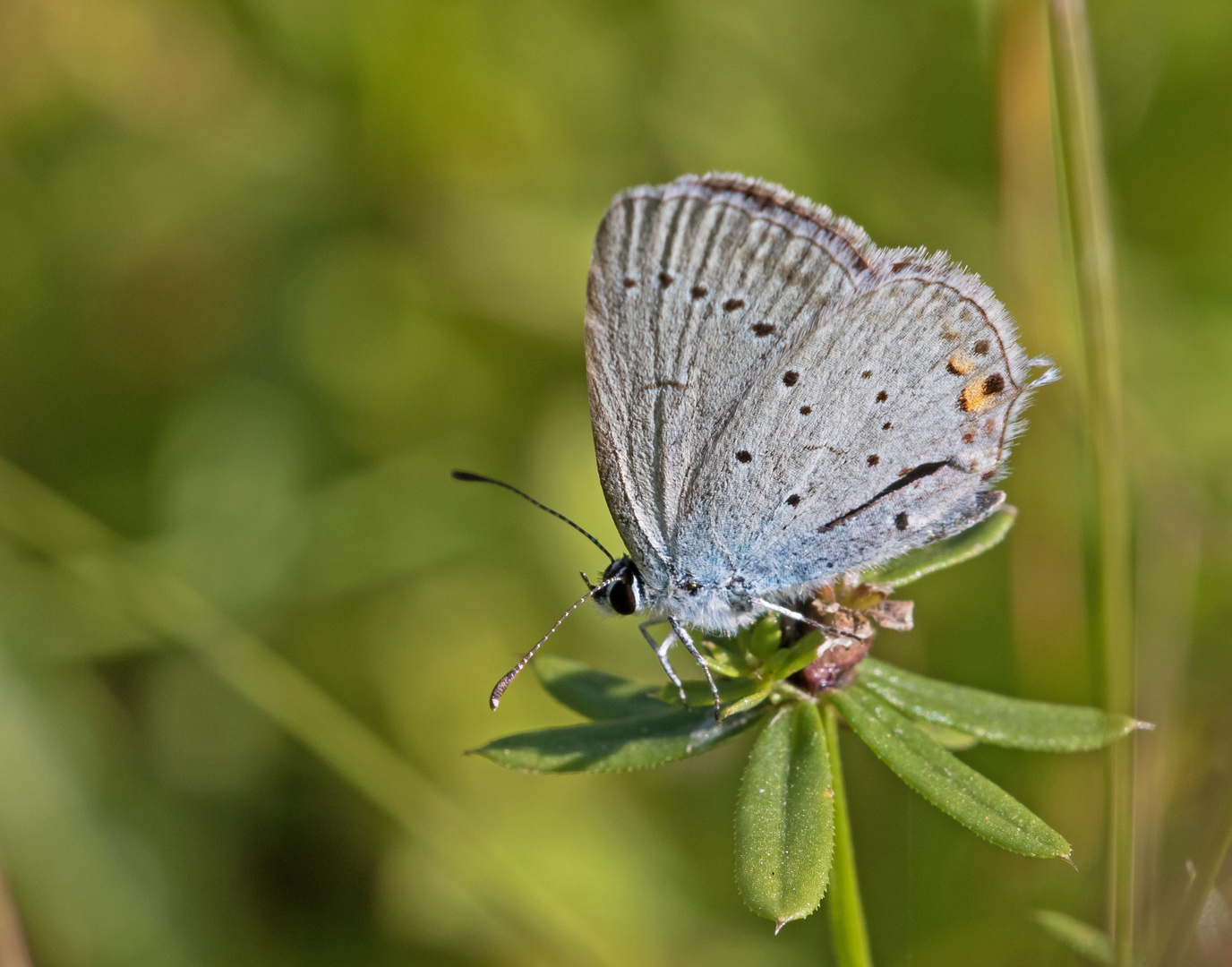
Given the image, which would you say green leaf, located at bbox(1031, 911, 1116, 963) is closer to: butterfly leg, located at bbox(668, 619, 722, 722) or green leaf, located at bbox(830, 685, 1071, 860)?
green leaf, located at bbox(830, 685, 1071, 860)

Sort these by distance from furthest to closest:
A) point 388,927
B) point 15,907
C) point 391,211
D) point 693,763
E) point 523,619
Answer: point 391,211, point 523,619, point 693,763, point 388,927, point 15,907

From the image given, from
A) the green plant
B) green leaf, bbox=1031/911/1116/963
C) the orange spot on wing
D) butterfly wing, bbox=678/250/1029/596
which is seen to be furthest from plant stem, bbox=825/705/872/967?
the orange spot on wing

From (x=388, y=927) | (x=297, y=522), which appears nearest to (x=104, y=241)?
(x=297, y=522)

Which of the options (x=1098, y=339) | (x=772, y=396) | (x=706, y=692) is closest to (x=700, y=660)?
(x=706, y=692)

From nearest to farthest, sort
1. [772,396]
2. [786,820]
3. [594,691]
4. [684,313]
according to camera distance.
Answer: [786,820], [594,691], [684,313], [772,396]

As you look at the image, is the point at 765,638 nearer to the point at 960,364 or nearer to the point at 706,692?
the point at 706,692

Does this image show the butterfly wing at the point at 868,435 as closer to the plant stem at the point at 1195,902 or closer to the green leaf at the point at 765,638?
the green leaf at the point at 765,638

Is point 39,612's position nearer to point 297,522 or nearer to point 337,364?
point 297,522
